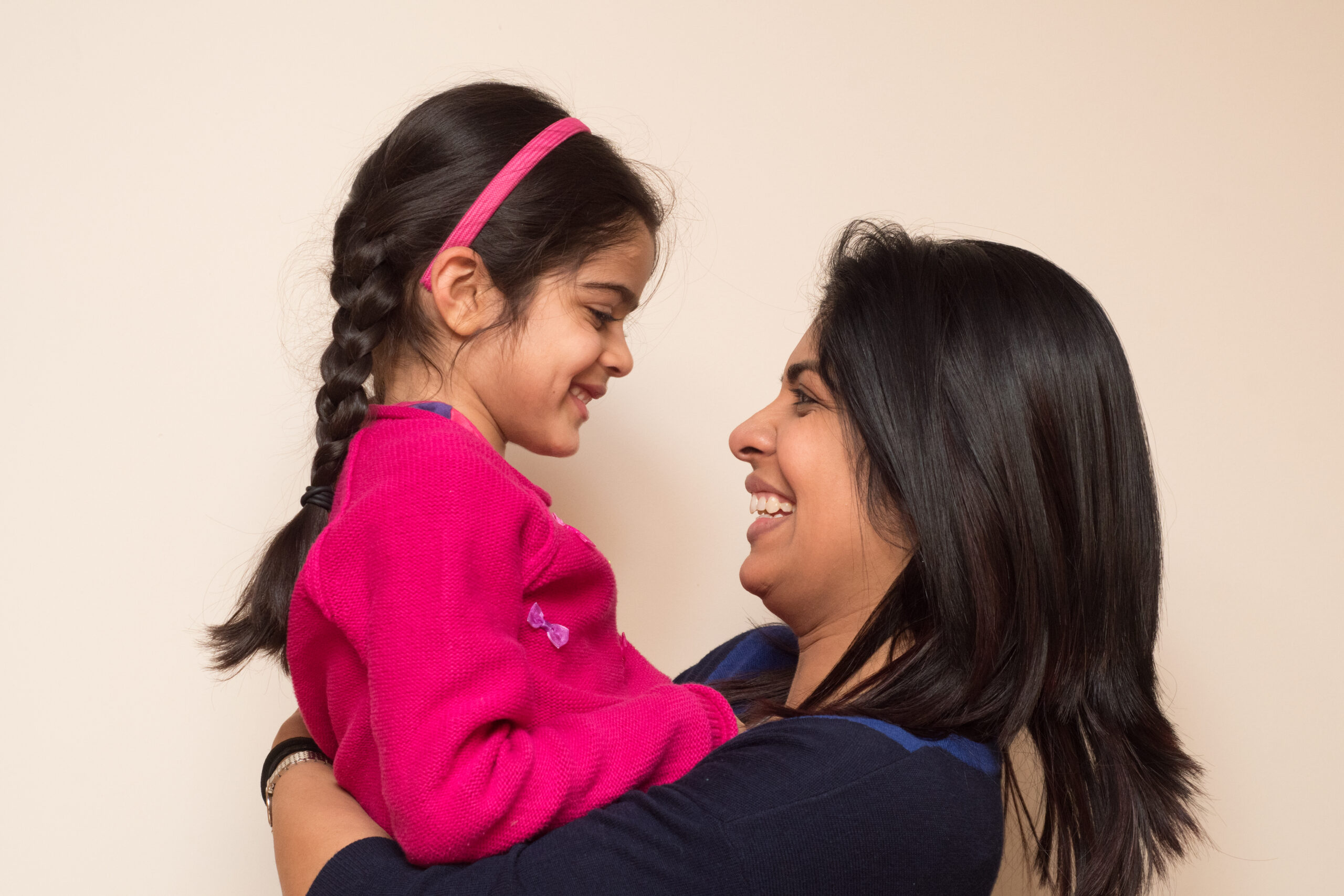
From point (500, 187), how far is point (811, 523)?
0.60 meters

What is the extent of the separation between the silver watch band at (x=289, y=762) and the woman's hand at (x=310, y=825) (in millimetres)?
25

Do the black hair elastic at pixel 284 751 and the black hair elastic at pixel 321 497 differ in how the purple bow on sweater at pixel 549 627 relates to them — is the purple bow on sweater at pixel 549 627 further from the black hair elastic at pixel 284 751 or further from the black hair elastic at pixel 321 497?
the black hair elastic at pixel 284 751

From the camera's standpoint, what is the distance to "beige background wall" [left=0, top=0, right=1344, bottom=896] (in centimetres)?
179

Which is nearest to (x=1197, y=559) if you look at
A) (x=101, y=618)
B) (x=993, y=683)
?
(x=993, y=683)

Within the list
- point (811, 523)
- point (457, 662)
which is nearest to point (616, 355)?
point (811, 523)

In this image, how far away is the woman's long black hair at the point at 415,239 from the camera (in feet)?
4.18

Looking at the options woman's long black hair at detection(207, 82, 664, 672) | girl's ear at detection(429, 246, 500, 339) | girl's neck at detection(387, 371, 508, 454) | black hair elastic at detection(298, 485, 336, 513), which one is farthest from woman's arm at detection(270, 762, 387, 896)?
girl's ear at detection(429, 246, 500, 339)

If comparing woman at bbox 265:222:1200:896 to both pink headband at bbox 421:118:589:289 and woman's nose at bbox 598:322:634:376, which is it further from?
pink headband at bbox 421:118:589:289

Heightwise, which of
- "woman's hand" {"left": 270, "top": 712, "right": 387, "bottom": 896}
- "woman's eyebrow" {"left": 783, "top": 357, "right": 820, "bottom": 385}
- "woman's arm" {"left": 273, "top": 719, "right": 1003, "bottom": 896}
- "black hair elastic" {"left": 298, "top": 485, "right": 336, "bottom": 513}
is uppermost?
"woman's eyebrow" {"left": 783, "top": 357, "right": 820, "bottom": 385}

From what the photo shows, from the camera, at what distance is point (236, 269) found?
188 cm

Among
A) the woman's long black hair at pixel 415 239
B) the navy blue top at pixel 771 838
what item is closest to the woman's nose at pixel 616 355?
the woman's long black hair at pixel 415 239

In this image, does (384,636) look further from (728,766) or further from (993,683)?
(993,683)

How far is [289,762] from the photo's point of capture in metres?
1.31

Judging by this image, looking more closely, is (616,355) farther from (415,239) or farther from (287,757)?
(287,757)
